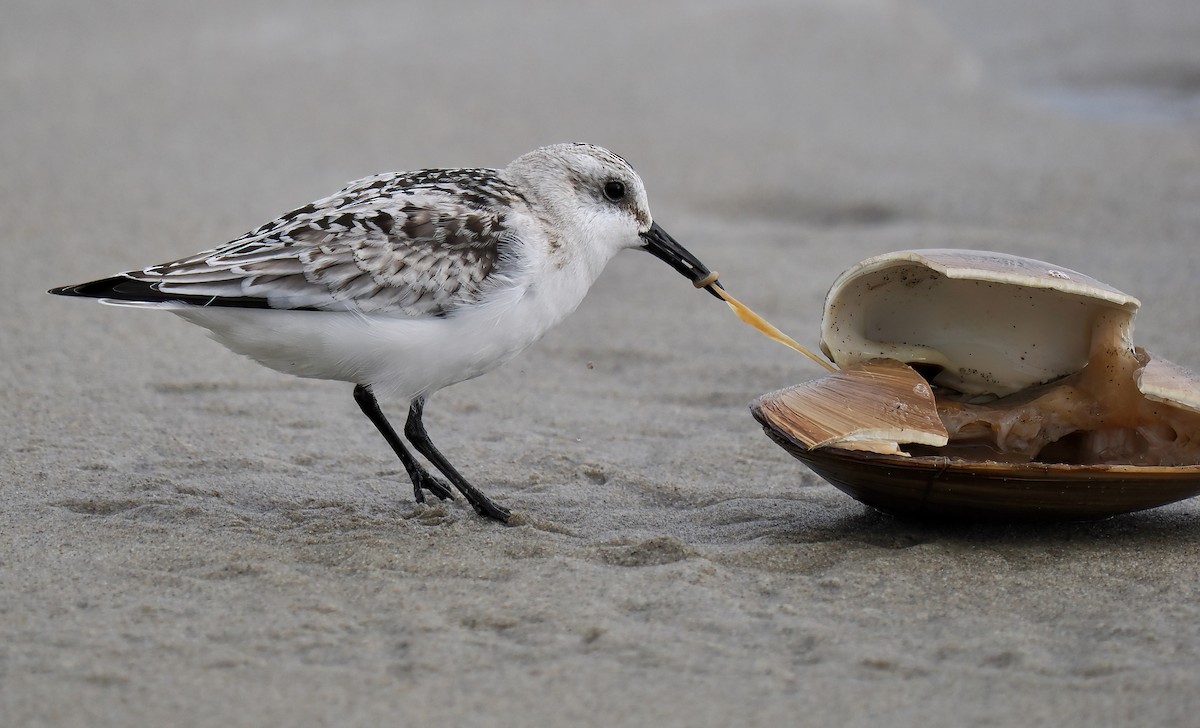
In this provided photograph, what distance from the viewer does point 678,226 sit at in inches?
312

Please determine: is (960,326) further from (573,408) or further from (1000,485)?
(573,408)

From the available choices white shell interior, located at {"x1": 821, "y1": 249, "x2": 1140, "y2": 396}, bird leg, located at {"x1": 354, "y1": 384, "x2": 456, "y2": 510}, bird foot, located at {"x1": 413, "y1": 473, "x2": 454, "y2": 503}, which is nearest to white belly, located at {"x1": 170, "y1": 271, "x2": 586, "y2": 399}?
bird leg, located at {"x1": 354, "y1": 384, "x2": 456, "y2": 510}

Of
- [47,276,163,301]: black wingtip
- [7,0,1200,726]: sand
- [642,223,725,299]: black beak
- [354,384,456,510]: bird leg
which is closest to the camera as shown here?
[7,0,1200,726]: sand

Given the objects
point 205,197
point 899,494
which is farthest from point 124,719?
point 205,197

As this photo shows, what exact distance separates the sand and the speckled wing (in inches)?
28.3

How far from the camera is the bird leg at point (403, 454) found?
14.3 ft

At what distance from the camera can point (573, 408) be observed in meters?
5.42

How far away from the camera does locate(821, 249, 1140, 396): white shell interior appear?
13.5 ft

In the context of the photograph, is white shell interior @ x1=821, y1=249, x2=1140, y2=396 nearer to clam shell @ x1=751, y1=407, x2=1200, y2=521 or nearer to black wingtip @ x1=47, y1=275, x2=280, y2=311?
clam shell @ x1=751, y1=407, x2=1200, y2=521

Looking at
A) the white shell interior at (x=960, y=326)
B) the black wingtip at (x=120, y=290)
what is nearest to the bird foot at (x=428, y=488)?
the black wingtip at (x=120, y=290)

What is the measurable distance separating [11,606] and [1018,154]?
769 centimetres

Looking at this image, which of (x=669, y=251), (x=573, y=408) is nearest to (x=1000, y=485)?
(x=669, y=251)

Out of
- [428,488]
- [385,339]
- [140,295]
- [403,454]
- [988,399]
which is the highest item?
[140,295]

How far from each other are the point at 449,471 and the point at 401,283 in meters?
0.70
